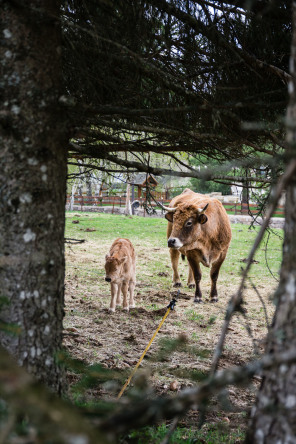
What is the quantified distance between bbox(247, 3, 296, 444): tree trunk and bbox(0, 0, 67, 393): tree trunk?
4.76 feet

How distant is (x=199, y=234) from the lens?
8.30 m

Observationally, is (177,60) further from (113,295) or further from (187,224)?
(187,224)

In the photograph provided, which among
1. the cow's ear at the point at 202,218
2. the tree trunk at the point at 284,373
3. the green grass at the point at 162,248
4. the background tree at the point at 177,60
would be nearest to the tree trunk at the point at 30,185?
the background tree at the point at 177,60

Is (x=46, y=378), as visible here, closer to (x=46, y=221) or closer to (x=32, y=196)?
(x=46, y=221)

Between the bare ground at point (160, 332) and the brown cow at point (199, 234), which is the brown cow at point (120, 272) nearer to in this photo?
the bare ground at point (160, 332)

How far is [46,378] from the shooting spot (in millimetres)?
2402

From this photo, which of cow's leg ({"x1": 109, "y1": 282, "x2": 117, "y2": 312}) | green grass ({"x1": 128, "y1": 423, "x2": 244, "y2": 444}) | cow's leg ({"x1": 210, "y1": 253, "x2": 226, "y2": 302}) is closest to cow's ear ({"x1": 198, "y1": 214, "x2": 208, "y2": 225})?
cow's leg ({"x1": 210, "y1": 253, "x2": 226, "y2": 302})

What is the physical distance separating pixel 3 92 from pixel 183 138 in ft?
7.46

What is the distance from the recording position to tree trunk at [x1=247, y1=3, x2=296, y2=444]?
129 centimetres

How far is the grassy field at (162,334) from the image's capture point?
3089 mm

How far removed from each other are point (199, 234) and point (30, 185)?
20.5ft

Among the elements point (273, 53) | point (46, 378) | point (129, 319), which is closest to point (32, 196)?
point (46, 378)

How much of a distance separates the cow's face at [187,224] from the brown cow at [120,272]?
1007 mm

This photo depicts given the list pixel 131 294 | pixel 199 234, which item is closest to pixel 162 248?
pixel 199 234
